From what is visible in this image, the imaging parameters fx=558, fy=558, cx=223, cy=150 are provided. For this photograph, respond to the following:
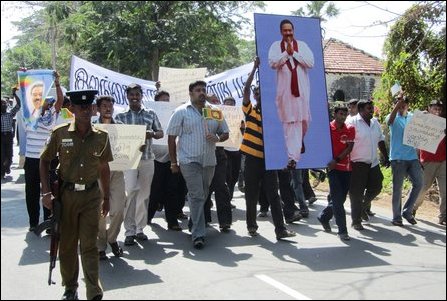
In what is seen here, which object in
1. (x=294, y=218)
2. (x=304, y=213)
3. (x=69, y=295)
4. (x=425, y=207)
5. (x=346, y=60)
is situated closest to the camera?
(x=69, y=295)

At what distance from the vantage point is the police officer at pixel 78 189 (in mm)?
4367

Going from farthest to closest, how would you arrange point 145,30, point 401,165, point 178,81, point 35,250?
point 145,30 < point 178,81 < point 401,165 < point 35,250

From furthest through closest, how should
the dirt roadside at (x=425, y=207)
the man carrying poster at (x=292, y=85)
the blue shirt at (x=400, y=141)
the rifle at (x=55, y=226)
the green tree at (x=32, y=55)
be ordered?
the green tree at (x=32, y=55) → the dirt roadside at (x=425, y=207) → the blue shirt at (x=400, y=141) → the man carrying poster at (x=292, y=85) → the rifle at (x=55, y=226)

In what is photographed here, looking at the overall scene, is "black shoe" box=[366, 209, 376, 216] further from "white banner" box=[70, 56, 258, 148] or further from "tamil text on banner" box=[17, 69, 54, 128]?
"tamil text on banner" box=[17, 69, 54, 128]

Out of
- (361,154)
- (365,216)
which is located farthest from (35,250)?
(365,216)

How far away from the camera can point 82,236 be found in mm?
4414

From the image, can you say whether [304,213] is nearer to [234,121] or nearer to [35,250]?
[234,121]

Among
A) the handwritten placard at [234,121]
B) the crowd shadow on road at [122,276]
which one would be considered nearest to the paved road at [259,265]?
the crowd shadow on road at [122,276]

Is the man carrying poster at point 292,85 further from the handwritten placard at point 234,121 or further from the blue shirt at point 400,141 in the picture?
the handwritten placard at point 234,121

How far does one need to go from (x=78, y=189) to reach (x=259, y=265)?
2167 millimetres

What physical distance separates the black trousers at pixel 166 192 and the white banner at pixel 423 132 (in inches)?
122

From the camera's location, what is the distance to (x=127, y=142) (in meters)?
6.30

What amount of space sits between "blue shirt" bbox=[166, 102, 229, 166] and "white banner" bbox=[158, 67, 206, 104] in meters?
3.31

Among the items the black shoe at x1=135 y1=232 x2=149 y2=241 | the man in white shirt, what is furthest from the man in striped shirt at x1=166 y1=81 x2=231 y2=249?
the man in white shirt
